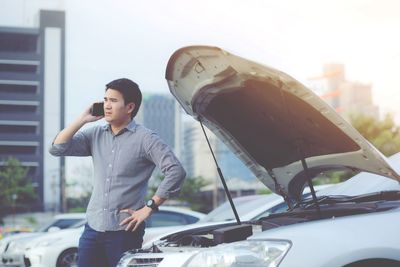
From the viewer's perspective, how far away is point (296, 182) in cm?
434

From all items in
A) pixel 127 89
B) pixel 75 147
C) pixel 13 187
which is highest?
pixel 127 89

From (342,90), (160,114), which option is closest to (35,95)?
(160,114)

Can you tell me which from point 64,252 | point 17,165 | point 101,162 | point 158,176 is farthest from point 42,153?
point 101,162

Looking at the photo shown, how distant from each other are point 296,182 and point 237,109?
30.3 inches

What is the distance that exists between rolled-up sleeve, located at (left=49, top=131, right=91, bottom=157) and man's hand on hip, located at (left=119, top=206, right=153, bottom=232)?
510mm

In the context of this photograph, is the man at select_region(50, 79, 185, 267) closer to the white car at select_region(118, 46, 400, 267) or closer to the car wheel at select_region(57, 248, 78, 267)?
the white car at select_region(118, 46, 400, 267)

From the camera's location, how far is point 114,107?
373 cm

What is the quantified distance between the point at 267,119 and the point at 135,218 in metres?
0.98

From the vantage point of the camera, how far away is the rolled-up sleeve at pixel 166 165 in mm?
3627

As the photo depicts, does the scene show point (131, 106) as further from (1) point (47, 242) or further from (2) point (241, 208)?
(1) point (47, 242)

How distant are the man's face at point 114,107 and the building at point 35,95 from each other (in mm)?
87854

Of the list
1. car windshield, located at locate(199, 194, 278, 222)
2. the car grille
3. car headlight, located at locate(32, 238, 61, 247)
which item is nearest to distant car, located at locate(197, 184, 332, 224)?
car windshield, located at locate(199, 194, 278, 222)

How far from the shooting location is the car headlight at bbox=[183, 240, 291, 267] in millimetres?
2732

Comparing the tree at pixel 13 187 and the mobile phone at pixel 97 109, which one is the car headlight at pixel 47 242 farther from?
the tree at pixel 13 187
